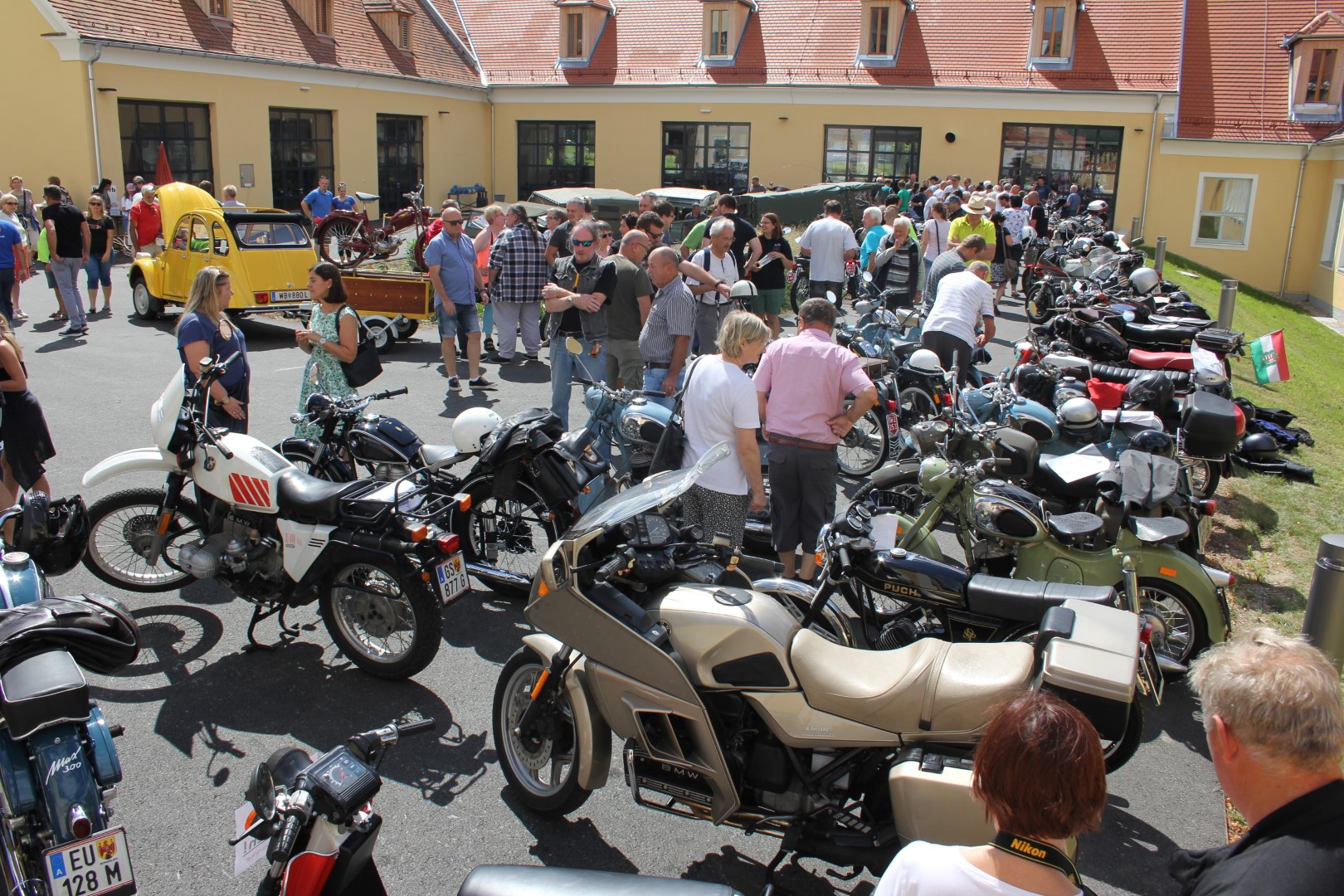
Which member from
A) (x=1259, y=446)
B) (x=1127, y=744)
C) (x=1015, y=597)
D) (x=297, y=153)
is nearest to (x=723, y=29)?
(x=297, y=153)

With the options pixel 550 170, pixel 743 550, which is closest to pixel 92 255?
pixel 743 550

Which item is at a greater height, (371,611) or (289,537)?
(289,537)

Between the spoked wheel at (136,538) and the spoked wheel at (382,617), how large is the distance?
45.8 inches

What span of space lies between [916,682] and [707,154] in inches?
1269

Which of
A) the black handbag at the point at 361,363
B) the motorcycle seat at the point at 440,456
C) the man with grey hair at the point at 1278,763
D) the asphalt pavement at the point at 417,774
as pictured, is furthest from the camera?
the black handbag at the point at 361,363

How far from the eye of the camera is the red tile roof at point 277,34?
72.2ft

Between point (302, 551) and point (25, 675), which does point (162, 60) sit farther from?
point (25, 675)

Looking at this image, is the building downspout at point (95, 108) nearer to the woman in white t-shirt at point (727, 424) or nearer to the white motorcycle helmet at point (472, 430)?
the white motorcycle helmet at point (472, 430)

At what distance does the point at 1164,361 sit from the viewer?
873cm

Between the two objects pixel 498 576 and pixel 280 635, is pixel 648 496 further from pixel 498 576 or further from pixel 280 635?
pixel 280 635

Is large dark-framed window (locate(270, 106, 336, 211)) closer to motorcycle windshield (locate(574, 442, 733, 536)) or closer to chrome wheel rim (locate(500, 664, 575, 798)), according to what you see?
chrome wheel rim (locate(500, 664, 575, 798))

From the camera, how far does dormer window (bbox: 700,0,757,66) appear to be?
108ft

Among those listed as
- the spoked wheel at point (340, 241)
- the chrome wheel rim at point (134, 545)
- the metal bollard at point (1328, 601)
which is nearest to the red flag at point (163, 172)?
the spoked wheel at point (340, 241)

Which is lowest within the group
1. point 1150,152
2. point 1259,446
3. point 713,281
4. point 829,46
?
point 1259,446
